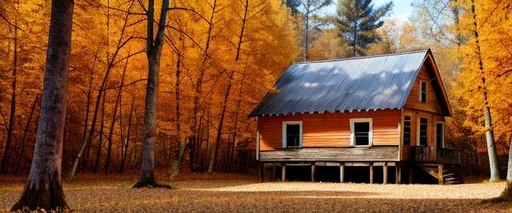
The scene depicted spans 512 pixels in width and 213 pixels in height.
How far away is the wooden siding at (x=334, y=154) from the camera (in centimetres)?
2630

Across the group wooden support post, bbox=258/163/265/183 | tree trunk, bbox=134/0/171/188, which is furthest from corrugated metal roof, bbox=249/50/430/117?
tree trunk, bbox=134/0/171/188

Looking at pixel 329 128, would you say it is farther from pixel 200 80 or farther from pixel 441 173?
pixel 200 80

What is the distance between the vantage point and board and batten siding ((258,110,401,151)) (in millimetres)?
26672

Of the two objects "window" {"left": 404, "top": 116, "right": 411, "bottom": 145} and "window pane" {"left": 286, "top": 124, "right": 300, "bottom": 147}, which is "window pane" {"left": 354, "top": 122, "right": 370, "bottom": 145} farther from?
"window pane" {"left": 286, "top": 124, "right": 300, "bottom": 147}

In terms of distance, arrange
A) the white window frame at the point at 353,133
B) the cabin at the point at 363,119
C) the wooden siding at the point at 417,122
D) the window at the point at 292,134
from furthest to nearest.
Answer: the window at the point at 292,134
the wooden siding at the point at 417,122
the white window frame at the point at 353,133
the cabin at the point at 363,119

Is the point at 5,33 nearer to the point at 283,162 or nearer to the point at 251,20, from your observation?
the point at 251,20

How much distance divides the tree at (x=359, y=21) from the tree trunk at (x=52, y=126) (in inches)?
1767

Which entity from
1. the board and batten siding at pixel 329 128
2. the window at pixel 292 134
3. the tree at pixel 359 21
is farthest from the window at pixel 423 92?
the tree at pixel 359 21

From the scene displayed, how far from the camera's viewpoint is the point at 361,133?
27.5 metres

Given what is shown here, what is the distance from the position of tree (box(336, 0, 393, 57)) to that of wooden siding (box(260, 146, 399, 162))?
27.2 m

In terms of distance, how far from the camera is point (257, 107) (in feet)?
99.3

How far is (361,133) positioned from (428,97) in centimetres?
531

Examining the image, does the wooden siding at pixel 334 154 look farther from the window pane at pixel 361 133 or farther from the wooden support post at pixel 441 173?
the wooden support post at pixel 441 173

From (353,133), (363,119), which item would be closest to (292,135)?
(353,133)
